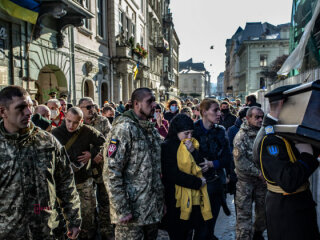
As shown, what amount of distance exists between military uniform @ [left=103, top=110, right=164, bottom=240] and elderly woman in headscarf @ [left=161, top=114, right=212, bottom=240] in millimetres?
341

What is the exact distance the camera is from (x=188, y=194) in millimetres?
3254

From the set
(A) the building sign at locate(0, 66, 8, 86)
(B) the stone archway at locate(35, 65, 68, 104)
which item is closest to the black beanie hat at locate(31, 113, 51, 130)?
(A) the building sign at locate(0, 66, 8, 86)

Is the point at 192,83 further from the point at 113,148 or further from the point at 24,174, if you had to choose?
the point at 24,174

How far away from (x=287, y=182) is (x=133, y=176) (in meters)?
1.42

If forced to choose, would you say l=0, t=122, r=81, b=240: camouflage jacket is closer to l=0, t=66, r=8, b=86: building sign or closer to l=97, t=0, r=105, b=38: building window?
l=0, t=66, r=8, b=86: building sign

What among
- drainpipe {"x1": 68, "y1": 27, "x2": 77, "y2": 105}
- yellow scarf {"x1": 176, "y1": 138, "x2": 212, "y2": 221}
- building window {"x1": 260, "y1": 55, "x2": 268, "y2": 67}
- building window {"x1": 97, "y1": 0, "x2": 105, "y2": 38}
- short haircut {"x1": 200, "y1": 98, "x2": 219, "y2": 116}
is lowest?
yellow scarf {"x1": 176, "y1": 138, "x2": 212, "y2": 221}

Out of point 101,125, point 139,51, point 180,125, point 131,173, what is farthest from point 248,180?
point 139,51

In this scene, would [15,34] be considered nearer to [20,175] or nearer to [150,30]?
[20,175]

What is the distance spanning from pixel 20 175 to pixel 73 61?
35.5 ft

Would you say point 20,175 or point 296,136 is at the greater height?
point 296,136

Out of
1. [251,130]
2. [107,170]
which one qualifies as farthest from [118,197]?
[251,130]

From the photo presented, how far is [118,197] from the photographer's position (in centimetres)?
273

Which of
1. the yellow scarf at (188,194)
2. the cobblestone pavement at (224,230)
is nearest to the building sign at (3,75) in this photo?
the cobblestone pavement at (224,230)

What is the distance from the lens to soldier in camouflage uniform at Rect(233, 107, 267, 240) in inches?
155
